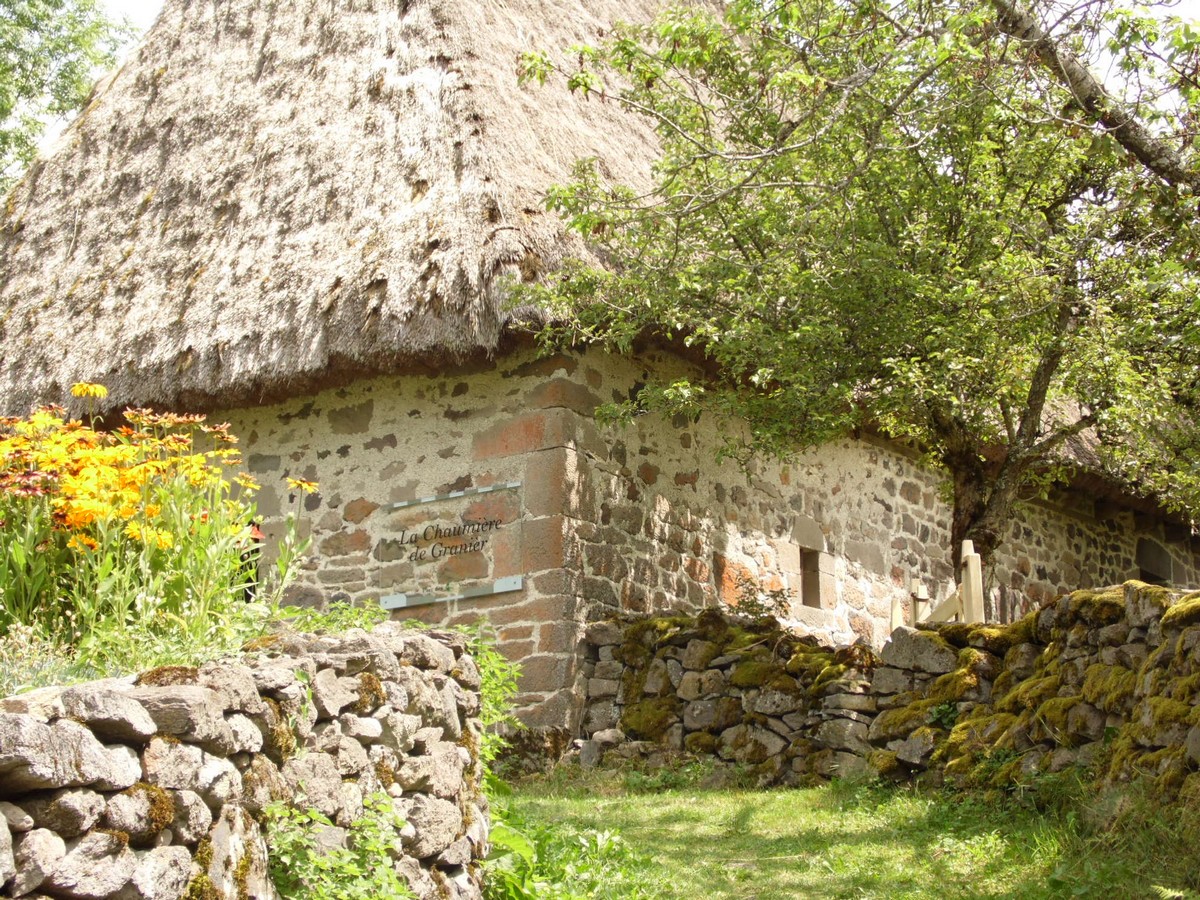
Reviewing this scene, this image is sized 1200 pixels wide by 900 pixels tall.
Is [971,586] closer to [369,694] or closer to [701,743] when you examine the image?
[701,743]

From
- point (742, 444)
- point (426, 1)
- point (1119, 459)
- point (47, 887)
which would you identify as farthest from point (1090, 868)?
point (426, 1)

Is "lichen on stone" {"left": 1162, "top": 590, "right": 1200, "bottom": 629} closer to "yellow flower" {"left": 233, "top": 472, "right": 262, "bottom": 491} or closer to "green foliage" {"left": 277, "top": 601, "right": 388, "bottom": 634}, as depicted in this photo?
"green foliage" {"left": 277, "top": 601, "right": 388, "bottom": 634}

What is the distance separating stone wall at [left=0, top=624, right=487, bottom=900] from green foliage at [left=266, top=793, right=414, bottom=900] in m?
0.04

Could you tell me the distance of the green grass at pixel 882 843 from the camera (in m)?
4.02

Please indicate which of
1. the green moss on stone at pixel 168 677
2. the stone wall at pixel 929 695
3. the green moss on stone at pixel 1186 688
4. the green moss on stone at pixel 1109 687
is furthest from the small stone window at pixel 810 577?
the green moss on stone at pixel 168 677

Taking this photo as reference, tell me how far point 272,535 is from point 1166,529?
28.0 ft

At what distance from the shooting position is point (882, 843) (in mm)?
4859

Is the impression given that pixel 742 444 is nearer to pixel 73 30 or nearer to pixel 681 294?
pixel 681 294

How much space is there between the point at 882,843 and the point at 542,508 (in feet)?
9.44

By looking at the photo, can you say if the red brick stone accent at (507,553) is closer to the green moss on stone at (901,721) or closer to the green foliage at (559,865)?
the green moss on stone at (901,721)

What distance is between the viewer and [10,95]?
14.3 metres

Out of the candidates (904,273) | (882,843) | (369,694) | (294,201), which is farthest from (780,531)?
(369,694)

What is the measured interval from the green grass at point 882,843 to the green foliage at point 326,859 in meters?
1.12

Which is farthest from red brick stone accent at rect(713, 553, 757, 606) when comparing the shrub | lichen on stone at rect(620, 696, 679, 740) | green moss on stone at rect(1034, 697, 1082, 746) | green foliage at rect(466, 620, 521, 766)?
the shrub
